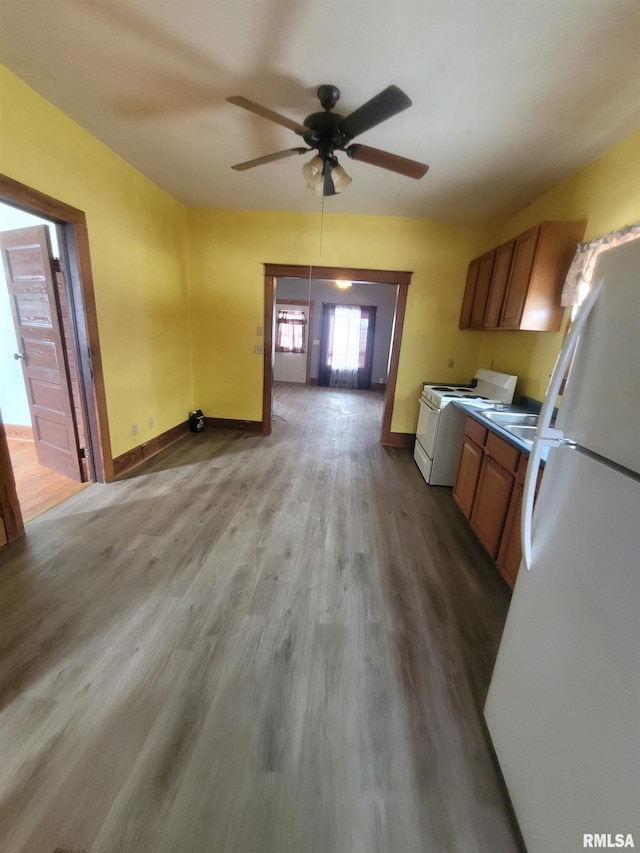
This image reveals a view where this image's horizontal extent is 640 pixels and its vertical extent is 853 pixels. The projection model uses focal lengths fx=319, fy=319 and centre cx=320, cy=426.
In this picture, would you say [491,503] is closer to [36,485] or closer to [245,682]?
[245,682]

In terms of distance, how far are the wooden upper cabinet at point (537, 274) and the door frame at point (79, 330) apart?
11.2 ft

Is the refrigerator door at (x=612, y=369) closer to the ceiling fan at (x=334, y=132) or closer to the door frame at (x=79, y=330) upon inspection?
the ceiling fan at (x=334, y=132)

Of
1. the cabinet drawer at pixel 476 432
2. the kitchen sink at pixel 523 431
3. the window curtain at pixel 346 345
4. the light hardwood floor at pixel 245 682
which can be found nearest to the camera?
the light hardwood floor at pixel 245 682

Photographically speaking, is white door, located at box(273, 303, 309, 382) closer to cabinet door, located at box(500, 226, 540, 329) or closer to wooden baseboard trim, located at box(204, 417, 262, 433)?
wooden baseboard trim, located at box(204, 417, 262, 433)

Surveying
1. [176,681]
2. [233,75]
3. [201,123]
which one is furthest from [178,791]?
[201,123]

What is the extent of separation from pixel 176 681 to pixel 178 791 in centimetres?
35

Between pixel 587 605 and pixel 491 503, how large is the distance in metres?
1.43

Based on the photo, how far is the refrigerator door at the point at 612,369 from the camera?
2.27 feet

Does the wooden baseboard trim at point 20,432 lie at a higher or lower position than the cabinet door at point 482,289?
lower

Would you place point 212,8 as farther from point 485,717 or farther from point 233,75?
point 485,717

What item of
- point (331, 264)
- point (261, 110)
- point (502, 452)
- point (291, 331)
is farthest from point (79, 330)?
point (291, 331)

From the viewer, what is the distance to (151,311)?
131 inches

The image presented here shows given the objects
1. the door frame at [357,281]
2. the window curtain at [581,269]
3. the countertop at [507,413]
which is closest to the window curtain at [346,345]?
the door frame at [357,281]

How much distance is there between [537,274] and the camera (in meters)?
2.41
